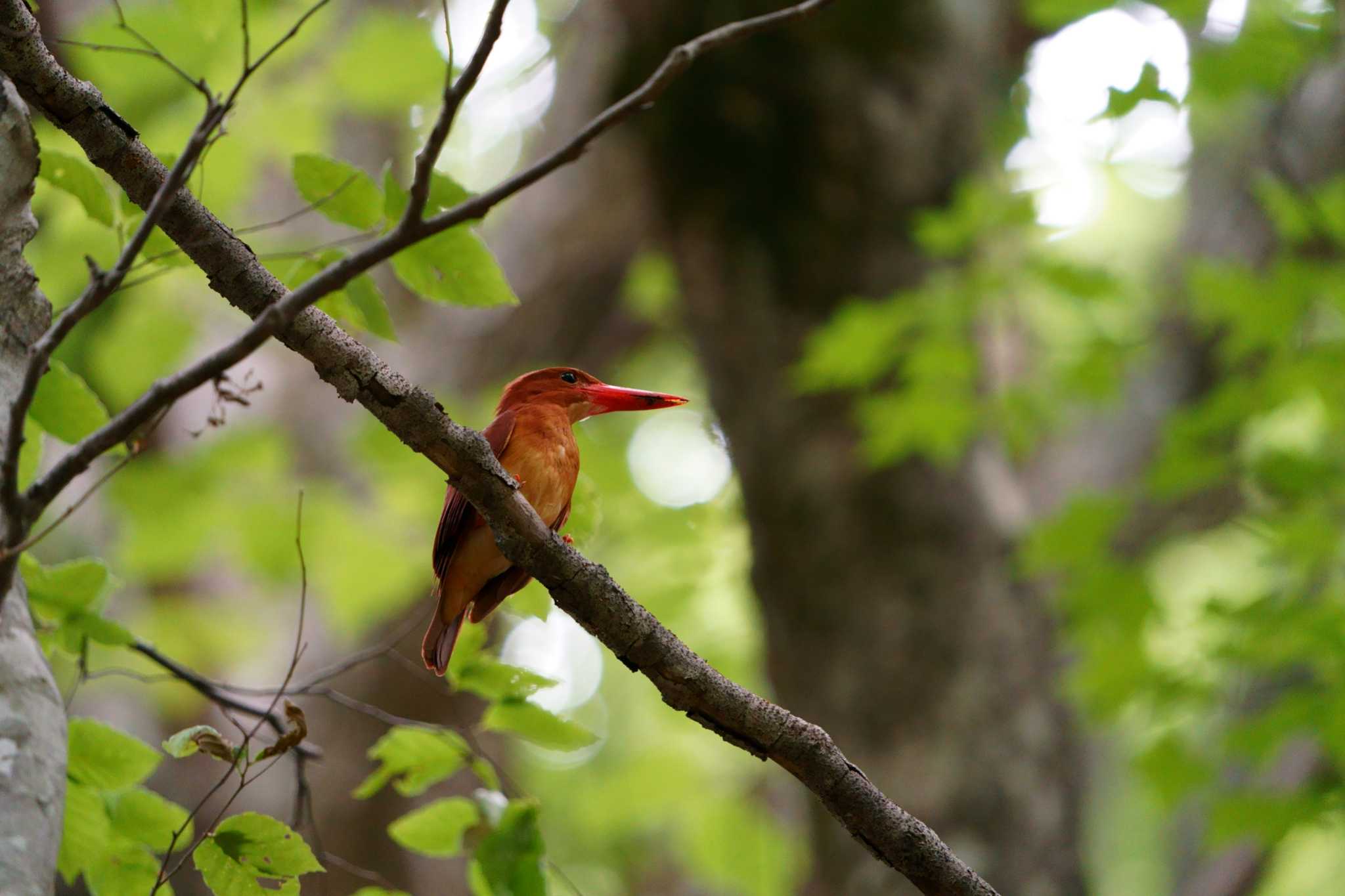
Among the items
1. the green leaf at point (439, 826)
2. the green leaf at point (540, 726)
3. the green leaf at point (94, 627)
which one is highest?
the green leaf at point (540, 726)

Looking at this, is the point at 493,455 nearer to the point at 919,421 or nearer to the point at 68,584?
the point at 68,584

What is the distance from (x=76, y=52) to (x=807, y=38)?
3444 millimetres

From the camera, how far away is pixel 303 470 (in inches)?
280

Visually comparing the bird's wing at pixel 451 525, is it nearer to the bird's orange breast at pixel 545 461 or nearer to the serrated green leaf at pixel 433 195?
the bird's orange breast at pixel 545 461

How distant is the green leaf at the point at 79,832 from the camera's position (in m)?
1.93

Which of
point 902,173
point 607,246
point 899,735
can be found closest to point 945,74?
point 902,173

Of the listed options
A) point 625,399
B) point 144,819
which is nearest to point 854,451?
point 625,399

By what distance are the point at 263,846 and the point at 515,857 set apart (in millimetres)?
439

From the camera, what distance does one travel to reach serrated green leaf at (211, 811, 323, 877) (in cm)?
173

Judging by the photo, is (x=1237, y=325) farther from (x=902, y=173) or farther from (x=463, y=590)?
(x=463, y=590)

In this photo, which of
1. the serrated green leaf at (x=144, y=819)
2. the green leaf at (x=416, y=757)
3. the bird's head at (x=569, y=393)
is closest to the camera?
the serrated green leaf at (x=144, y=819)

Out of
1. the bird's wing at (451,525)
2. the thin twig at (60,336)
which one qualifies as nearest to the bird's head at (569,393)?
the bird's wing at (451,525)

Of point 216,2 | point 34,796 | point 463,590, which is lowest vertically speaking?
point 34,796

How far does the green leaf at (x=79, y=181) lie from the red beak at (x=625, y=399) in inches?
37.6
